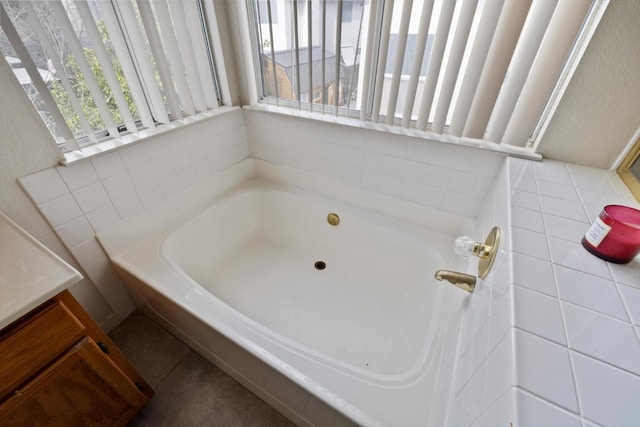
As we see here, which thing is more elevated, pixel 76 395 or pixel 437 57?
pixel 437 57

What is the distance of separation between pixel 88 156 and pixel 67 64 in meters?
0.30

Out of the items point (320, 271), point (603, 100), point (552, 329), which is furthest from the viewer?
point (320, 271)

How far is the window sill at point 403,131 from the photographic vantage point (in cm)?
98

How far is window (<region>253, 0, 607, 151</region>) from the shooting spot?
0.82m

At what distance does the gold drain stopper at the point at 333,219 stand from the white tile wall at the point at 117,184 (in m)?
0.70

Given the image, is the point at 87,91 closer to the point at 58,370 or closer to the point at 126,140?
the point at 126,140

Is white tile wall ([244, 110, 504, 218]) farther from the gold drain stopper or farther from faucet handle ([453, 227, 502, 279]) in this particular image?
faucet handle ([453, 227, 502, 279])

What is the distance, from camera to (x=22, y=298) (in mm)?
570

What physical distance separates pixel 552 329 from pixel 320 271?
46.2 inches

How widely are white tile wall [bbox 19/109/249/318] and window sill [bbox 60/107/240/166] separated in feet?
0.09

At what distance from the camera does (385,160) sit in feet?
4.11

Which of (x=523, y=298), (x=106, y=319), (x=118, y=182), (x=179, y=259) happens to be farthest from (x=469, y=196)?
(x=106, y=319)

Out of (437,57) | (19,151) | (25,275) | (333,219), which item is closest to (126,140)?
(19,151)

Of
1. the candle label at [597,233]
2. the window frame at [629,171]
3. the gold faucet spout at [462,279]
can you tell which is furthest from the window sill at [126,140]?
the window frame at [629,171]
